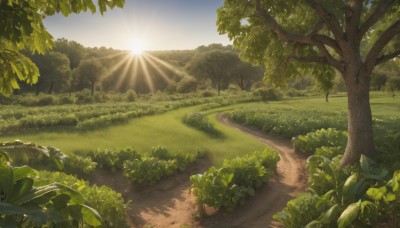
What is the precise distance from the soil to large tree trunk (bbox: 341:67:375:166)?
2328 millimetres

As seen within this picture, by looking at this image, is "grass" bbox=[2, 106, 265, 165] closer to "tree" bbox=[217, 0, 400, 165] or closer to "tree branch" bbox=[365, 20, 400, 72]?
"tree" bbox=[217, 0, 400, 165]

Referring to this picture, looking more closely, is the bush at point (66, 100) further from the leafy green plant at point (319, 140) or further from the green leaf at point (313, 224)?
the green leaf at point (313, 224)

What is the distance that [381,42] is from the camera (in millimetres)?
10609

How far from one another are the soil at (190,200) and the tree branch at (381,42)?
4.91 metres

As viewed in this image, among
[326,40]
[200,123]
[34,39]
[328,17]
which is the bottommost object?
[200,123]

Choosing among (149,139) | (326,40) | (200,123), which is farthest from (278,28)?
(200,123)

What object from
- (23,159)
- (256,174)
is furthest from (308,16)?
(23,159)

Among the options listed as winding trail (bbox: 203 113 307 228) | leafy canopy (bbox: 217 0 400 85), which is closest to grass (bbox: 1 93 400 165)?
winding trail (bbox: 203 113 307 228)

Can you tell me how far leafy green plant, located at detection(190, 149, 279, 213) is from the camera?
10.0m

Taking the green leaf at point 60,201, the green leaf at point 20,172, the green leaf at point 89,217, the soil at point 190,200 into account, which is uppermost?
the green leaf at point 20,172

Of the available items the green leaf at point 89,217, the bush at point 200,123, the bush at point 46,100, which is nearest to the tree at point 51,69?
the bush at point 46,100

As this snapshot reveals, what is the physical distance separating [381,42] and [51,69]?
6303cm

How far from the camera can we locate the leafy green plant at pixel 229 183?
32.9 feet

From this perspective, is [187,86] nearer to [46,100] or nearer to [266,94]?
[266,94]
